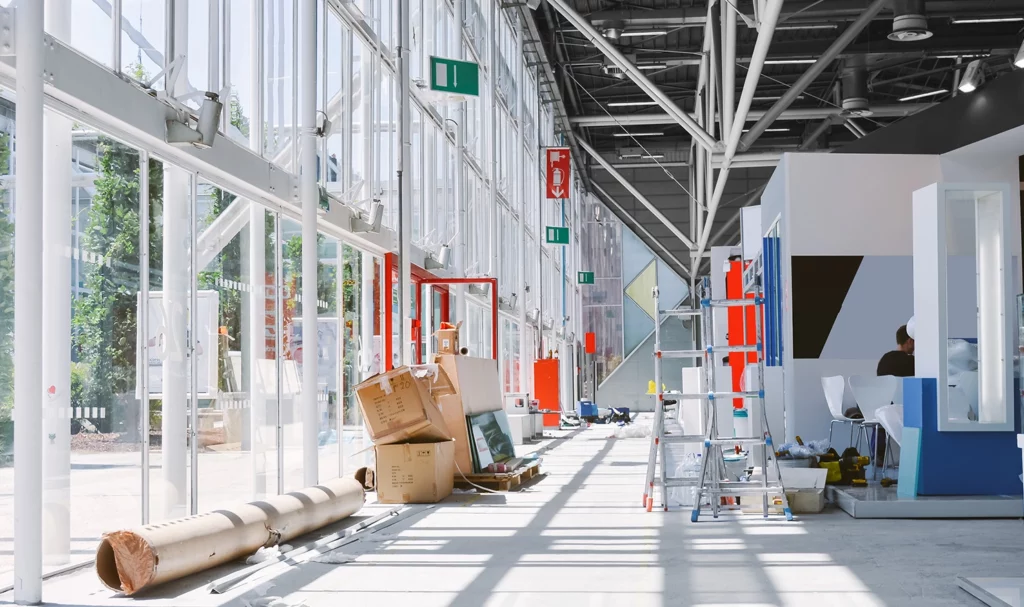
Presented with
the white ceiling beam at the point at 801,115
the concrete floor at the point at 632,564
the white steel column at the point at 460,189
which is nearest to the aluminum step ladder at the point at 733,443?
the concrete floor at the point at 632,564

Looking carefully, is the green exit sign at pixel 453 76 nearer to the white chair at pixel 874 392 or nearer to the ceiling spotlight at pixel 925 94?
the white chair at pixel 874 392

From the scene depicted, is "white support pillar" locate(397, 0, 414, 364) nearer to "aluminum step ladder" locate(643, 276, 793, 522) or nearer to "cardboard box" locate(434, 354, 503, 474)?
"cardboard box" locate(434, 354, 503, 474)

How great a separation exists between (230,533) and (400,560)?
93 centimetres

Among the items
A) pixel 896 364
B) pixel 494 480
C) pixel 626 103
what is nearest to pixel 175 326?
pixel 494 480

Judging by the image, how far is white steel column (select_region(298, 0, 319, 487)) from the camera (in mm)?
8484

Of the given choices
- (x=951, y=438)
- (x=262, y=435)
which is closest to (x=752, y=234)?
(x=951, y=438)

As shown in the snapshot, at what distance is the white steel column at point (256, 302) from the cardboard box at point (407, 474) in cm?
100

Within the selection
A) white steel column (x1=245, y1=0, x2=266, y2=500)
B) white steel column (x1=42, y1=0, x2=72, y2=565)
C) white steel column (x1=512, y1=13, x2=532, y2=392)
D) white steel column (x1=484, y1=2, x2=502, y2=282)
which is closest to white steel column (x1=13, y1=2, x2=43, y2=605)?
white steel column (x1=42, y1=0, x2=72, y2=565)

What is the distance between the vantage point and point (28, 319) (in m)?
4.79

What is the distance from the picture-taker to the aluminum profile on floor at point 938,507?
7523 mm

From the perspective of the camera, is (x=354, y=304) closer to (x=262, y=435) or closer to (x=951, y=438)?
(x=262, y=435)

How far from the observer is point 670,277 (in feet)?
127

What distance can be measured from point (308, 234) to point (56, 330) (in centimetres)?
313

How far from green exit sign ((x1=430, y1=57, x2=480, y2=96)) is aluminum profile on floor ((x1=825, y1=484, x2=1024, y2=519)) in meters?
5.48
